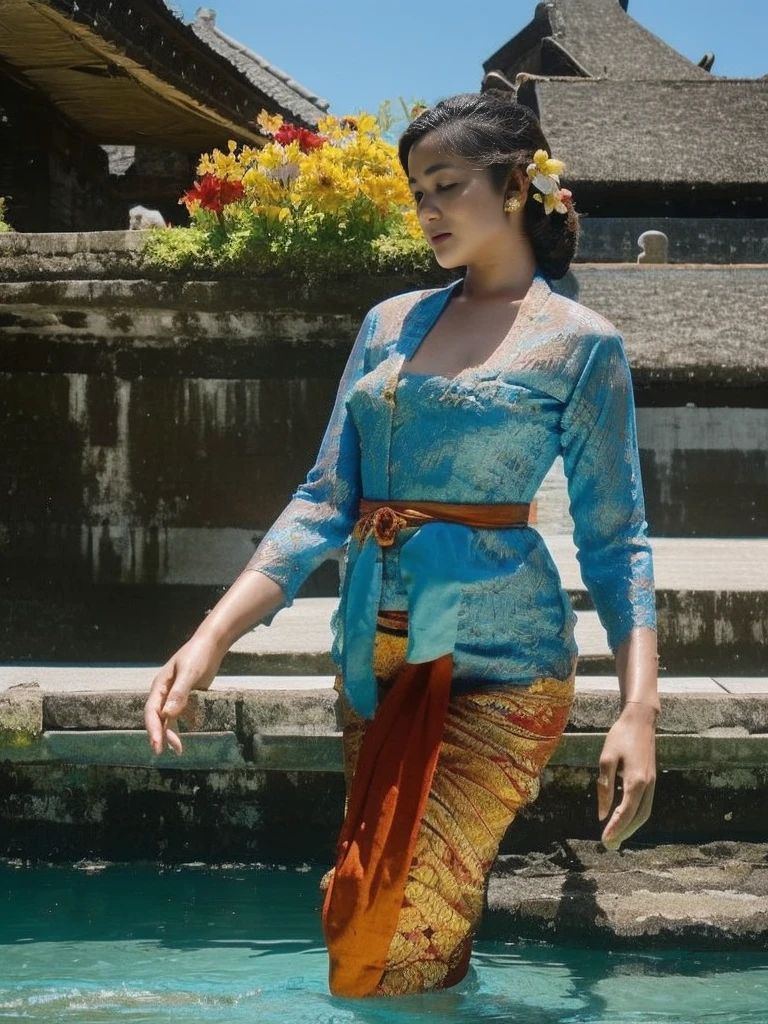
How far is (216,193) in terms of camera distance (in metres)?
5.96

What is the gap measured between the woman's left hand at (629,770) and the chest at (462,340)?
2.16ft

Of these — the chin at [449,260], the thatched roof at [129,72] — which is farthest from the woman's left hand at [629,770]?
the thatched roof at [129,72]

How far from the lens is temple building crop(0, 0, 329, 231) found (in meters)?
7.92

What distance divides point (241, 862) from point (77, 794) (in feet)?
1.73

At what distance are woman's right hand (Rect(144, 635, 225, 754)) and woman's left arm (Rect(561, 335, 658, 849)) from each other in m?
0.66

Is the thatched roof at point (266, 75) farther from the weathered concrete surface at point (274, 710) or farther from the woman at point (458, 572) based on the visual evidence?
the woman at point (458, 572)

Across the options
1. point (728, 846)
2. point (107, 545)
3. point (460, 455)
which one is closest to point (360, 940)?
point (460, 455)

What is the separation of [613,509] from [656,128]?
15716mm

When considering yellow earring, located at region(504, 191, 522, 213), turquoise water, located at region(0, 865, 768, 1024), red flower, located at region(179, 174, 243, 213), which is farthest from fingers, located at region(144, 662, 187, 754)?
red flower, located at region(179, 174, 243, 213)

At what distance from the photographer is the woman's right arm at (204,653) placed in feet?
6.89

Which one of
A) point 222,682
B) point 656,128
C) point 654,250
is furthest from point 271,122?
point 656,128

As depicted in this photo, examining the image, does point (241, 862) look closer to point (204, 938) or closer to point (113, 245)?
point (204, 938)

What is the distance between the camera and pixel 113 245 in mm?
5934

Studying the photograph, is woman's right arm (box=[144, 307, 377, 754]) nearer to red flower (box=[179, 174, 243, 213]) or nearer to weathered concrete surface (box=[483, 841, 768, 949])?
weathered concrete surface (box=[483, 841, 768, 949])
